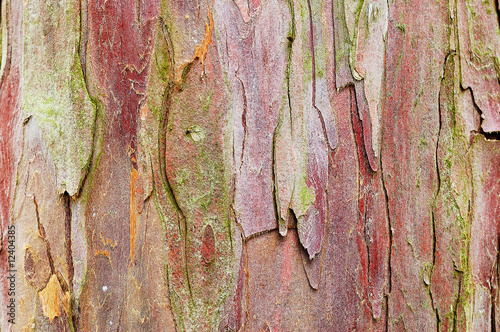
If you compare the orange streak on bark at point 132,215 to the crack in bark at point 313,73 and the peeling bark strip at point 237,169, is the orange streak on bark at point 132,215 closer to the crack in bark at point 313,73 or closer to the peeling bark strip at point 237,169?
the peeling bark strip at point 237,169

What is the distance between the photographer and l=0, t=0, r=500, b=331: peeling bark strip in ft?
2.00

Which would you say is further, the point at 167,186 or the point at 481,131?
the point at 481,131

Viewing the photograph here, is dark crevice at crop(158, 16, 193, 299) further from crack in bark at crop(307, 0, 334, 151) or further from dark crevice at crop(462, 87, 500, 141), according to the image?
dark crevice at crop(462, 87, 500, 141)

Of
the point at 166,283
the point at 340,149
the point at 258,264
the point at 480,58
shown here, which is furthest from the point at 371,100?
the point at 166,283

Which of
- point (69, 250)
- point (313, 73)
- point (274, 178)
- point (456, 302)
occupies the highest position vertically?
point (313, 73)

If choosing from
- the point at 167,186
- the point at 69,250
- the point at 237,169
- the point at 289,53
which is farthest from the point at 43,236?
the point at 289,53

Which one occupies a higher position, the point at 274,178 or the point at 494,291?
the point at 274,178

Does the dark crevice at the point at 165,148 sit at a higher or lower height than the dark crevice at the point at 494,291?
higher

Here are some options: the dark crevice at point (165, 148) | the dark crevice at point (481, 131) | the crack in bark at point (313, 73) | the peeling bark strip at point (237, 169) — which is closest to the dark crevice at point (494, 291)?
the peeling bark strip at point (237, 169)

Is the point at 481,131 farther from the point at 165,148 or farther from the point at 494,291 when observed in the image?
the point at 165,148

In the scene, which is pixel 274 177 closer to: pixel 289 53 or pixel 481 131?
pixel 289 53

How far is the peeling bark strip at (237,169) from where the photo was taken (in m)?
0.61

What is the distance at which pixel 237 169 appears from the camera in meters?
0.62

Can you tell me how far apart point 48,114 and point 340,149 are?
1.57 feet
